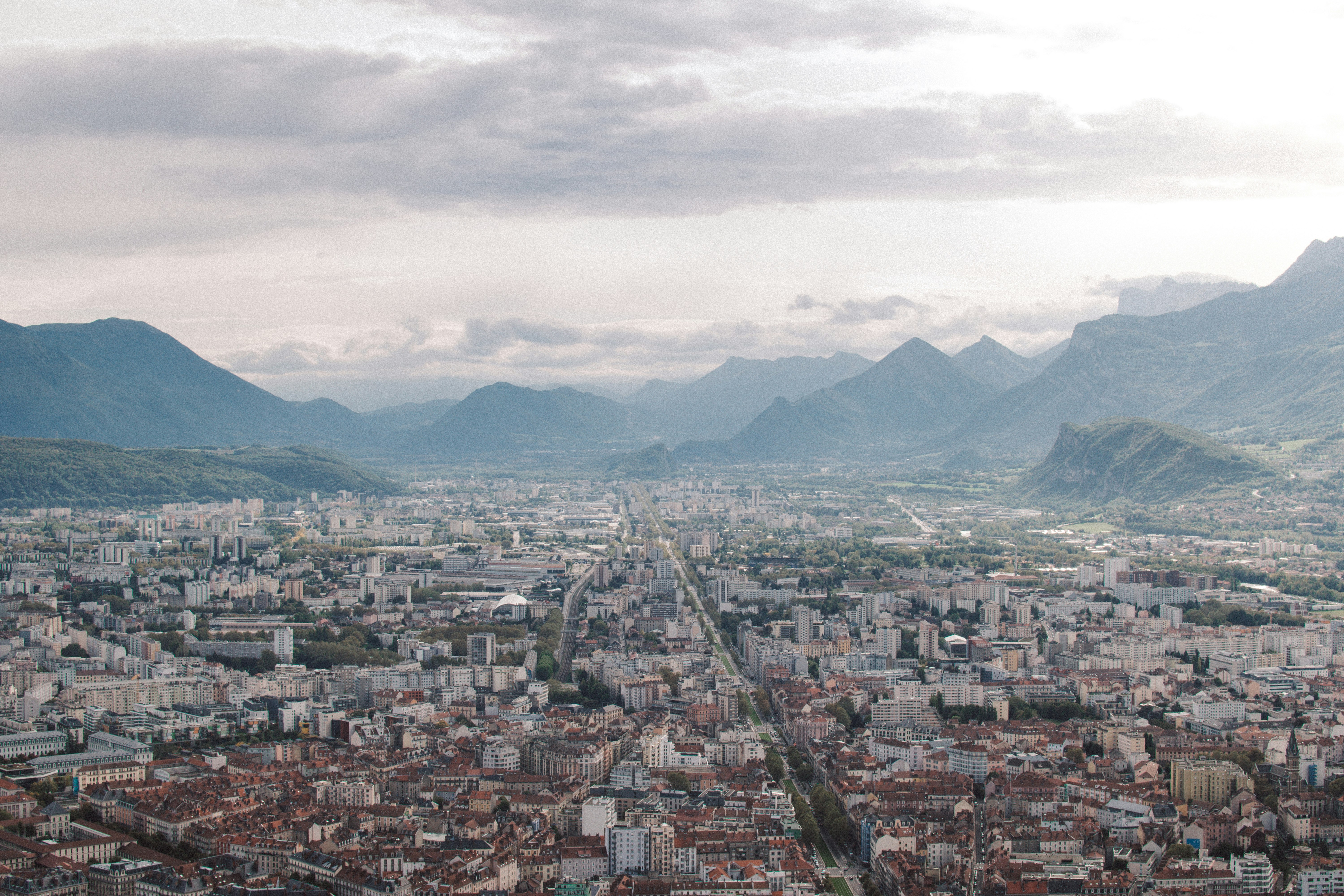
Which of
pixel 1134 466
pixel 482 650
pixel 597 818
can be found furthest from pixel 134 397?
pixel 597 818

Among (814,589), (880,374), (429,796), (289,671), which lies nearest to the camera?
(429,796)

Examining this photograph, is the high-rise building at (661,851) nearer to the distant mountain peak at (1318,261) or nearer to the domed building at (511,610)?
the domed building at (511,610)

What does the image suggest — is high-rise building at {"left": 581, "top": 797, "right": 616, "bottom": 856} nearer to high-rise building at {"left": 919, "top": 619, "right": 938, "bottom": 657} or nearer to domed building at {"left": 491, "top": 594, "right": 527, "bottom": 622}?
high-rise building at {"left": 919, "top": 619, "right": 938, "bottom": 657}

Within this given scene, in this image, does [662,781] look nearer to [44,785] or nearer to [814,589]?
[44,785]

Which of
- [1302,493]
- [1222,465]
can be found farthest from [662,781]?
[1222,465]

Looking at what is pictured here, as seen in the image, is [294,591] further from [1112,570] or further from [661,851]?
[661,851]

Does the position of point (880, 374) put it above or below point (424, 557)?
above
